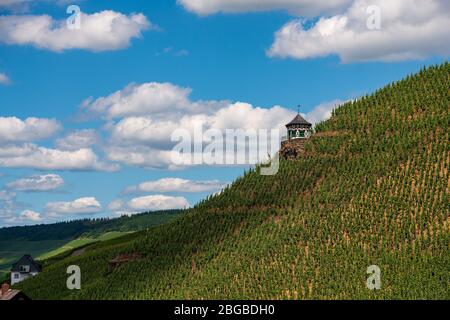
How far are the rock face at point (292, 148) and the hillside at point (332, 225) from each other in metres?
2.88

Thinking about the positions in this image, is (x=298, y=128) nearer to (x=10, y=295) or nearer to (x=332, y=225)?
(x=332, y=225)

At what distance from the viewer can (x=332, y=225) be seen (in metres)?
92.7

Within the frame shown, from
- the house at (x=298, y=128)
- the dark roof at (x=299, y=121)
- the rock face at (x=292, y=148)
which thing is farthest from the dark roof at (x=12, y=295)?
the dark roof at (x=299, y=121)

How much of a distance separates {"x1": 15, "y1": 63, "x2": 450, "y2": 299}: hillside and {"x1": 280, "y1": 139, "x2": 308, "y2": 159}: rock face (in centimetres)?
288

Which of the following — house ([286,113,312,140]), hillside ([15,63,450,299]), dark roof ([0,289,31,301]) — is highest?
house ([286,113,312,140])

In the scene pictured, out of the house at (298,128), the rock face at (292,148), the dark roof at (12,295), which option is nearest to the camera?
the dark roof at (12,295)

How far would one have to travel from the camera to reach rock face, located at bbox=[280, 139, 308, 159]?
115 meters

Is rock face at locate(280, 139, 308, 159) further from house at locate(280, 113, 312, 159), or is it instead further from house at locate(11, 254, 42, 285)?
house at locate(11, 254, 42, 285)

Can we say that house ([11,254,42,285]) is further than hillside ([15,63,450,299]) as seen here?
Yes

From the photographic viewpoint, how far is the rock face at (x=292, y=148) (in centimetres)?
11456

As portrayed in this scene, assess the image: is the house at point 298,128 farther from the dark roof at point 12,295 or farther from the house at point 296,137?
the dark roof at point 12,295

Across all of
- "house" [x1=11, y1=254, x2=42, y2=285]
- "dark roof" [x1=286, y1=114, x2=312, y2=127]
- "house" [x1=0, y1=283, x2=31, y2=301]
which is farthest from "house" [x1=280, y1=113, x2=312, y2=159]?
"house" [x1=11, y1=254, x2=42, y2=285]
